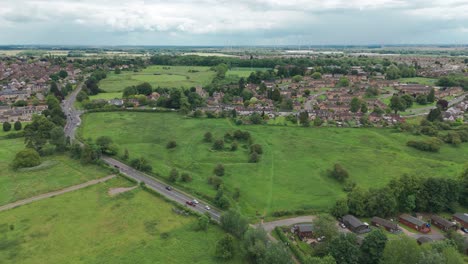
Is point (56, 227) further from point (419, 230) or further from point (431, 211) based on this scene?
point (431, 211)

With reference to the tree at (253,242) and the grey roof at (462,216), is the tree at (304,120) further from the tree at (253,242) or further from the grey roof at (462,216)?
the tree at (253,242)

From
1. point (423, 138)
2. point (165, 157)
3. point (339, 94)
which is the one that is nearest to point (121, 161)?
point (165, 157)

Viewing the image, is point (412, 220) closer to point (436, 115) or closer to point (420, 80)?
point (436, 115)

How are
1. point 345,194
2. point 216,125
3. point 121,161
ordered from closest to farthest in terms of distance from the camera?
1. point 345,194
2. point 121,161
3. point 216,125

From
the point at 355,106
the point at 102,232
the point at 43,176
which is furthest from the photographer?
the point at 355,106

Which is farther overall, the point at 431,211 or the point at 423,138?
the point at 423,138

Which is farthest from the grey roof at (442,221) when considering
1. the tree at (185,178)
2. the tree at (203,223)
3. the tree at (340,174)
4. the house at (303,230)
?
the tree at (185,178)

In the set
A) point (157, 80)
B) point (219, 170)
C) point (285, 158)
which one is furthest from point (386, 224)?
point (157, 80)
